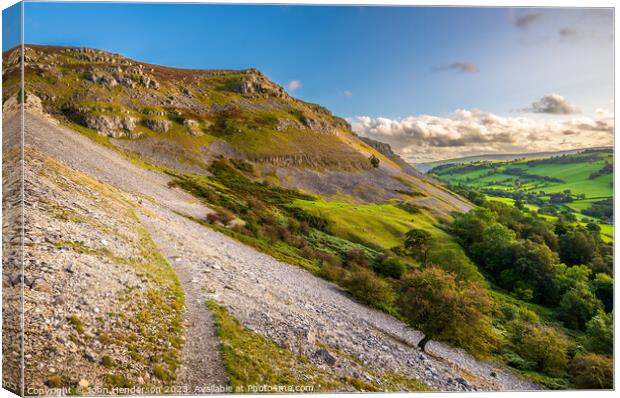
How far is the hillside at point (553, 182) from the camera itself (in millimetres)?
18109

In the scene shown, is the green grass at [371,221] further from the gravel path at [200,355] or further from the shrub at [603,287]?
the gravel path at [200,355]

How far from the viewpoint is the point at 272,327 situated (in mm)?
15445

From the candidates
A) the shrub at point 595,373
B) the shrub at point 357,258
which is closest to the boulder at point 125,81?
the shrub at point 357,258

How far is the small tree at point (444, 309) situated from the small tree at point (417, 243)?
12729 millimetres

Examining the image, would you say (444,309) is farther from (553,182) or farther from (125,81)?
(125,81)

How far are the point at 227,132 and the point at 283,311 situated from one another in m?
42.3

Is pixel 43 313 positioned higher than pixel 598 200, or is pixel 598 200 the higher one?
pixel 598 200

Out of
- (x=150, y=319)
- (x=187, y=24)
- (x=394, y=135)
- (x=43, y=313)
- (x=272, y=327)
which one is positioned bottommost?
(x=272, y=327)

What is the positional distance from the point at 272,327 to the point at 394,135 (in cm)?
1487

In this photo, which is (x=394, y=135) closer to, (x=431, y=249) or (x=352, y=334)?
(x=352, y=334)

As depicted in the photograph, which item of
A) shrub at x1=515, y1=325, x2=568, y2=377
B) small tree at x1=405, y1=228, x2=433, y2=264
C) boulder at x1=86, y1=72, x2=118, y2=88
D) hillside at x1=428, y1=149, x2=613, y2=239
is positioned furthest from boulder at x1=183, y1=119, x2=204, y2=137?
shrub at x1=515, y1=325, x2=568, y2=377

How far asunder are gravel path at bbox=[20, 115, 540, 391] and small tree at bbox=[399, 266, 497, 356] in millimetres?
1296

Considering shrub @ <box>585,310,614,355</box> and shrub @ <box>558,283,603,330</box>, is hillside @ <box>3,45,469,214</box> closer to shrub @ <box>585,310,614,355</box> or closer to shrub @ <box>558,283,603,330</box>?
shrub @ <box>558,283,603,330</box>

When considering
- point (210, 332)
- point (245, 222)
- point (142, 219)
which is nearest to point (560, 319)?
point (245, 222)
